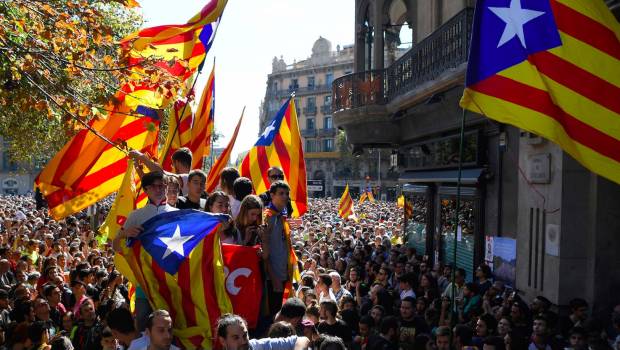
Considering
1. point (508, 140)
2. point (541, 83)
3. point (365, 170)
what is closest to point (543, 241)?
point (508, 140)

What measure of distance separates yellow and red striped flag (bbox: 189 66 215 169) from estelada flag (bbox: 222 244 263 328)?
5.06 metres

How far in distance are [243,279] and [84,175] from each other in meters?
3.62

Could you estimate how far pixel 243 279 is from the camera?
17.9 feet

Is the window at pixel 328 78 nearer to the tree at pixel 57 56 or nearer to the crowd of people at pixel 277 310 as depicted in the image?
the crowd of people at pixel 277 310

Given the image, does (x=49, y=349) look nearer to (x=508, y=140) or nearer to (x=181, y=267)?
(x=181, y=267)

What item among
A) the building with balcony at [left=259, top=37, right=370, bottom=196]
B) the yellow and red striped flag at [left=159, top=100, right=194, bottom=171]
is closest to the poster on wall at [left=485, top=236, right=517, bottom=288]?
the yellow and red striped flag at [left=159, top=100, right=194, bottom=171]

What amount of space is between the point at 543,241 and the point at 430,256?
24.6 feet

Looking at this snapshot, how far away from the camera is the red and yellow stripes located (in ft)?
16.3

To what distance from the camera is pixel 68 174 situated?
8.05 m

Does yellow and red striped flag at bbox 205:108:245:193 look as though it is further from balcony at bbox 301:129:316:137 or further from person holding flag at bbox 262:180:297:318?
balcony at bbox 301:129:316:137

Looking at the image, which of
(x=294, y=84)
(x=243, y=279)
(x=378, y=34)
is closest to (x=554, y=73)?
(x=243, y=279)

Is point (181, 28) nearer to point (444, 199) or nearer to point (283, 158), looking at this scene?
point (283, 158)

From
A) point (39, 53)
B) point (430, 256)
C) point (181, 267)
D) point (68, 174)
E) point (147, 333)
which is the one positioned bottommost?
point (430, 256)

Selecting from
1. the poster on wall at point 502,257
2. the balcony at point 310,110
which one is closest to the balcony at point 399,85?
the poster on wall at point 502,257
